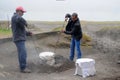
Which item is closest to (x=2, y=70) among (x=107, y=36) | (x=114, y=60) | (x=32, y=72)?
(x=32, y=72)

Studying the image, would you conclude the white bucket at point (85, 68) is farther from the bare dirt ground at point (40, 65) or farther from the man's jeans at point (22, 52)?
the man's jeans at point (22, 52)

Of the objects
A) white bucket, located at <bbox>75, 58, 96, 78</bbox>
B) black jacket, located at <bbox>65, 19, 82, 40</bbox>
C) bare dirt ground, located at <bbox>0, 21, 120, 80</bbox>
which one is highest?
black jacket, located at <bbox>65, 19, 82, 40</bbox>

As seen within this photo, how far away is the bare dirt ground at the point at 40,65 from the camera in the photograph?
949 centimetres

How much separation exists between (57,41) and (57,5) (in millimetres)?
10474

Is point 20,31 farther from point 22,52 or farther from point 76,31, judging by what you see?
point 76,31

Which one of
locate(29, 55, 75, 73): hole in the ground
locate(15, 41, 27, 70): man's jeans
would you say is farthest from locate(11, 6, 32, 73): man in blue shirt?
locate(29, 55, 75, 73): hole in the ground

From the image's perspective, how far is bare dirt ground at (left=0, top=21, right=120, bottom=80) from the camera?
9492 millimetres

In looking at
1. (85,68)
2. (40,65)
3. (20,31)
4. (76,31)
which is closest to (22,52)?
(20,31)

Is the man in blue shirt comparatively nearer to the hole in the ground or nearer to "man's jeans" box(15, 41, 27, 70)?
"man's jeans" box(15, 41, 27, 70)

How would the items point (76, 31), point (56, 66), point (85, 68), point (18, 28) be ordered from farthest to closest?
point (76, 31) < point (56, 66) < point (18, 28) < point (85, 68)

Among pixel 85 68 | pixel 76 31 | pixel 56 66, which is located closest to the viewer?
pixel 85 68

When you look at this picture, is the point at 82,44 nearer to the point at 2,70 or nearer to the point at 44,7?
the point at 2,70

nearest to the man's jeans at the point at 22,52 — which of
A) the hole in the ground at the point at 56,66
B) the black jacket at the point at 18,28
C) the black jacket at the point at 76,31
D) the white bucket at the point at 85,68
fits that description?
the black jacket at the point at 18,28

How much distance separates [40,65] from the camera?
10.3m
